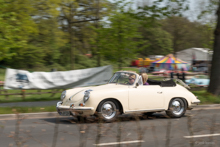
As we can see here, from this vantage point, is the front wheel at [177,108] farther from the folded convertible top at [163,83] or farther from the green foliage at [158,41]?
the green foliage at [158,41]

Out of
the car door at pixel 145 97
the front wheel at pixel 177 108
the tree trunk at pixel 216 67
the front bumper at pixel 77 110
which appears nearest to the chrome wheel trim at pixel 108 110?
the front bumper at pixel 77 110

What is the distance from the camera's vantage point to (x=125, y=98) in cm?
866

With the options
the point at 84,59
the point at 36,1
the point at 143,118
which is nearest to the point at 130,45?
the point at 143,118

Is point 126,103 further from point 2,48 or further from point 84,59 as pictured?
point 84,59

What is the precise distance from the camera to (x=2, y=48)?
1311cm

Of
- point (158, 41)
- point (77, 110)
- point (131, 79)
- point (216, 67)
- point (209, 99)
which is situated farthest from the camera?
point (158, 41)

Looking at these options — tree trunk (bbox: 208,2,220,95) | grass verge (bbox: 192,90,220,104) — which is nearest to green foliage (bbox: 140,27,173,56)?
tree trunk (bbox: 208,2,220,95)

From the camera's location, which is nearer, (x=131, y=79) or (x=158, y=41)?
(x=131, y=79)

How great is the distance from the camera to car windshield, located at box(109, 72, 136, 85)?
9219mm

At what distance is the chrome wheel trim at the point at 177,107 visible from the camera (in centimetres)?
939

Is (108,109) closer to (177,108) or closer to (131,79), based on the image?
(131,79)

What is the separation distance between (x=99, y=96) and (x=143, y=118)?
1918mm

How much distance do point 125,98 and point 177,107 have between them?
1.88 metres

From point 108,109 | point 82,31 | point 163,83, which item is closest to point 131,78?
point 163,83
